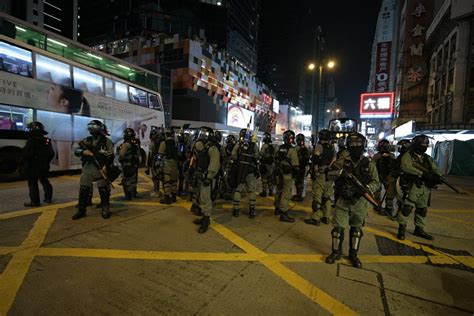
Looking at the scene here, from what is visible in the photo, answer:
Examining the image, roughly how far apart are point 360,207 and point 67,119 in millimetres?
9802

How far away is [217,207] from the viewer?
6.27 meters

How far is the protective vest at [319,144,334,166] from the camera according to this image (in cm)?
547

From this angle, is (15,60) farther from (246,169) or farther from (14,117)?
(246,169)

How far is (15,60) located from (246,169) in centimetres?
785

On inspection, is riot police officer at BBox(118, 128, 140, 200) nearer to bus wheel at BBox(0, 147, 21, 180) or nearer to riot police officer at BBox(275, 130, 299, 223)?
riot police officer at BBox(275, 130, 299, 223)

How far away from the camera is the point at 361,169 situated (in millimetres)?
3488

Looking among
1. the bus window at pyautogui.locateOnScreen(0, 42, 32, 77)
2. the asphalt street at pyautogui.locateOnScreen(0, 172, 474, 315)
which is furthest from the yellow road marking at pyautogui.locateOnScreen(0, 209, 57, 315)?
the bus window at pyautogui.locateOnScreen(0, 42, 32, 77)

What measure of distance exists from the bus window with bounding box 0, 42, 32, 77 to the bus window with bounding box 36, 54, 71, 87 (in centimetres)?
28

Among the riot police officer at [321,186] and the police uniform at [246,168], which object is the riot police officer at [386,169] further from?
the police uniform at [246,168]

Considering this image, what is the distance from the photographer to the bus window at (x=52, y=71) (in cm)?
808

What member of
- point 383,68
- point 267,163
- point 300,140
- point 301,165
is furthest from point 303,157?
point 383,68

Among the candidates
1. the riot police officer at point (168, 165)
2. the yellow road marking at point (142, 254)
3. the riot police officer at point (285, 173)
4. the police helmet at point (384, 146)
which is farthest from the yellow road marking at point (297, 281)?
the police helmet at point (384, 146)

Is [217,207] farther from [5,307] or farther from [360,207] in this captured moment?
[5,307]

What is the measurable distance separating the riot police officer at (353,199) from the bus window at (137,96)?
36.2 feet
